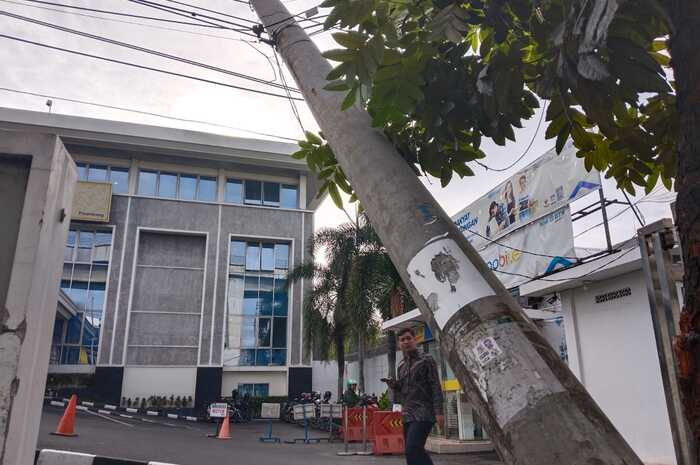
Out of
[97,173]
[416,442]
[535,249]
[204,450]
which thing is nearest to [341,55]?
[416,442]

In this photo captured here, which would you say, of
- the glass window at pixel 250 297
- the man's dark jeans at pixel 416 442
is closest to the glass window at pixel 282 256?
the glass window at pixel 250 297

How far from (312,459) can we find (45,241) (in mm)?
8910

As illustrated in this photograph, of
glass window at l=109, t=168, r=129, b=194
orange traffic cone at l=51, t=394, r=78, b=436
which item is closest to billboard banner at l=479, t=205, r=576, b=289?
orange traffic cone at l=51, t=394, r=78, b=436

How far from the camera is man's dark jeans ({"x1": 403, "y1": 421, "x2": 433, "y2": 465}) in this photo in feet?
15.3

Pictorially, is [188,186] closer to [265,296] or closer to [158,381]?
[265,296]

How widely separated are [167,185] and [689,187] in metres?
29.0

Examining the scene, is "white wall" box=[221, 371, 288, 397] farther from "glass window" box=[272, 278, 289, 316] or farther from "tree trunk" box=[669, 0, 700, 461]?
"tree trunk" box=[669, 0, 700, 461]

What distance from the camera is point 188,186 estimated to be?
2833 centimetres

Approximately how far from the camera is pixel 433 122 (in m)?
1.96

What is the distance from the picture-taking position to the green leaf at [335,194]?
2863 millimetres

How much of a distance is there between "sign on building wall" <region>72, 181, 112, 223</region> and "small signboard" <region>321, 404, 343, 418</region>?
15827mm

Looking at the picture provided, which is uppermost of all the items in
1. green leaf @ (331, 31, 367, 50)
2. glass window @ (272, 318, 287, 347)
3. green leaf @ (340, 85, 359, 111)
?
glass window @ (272, 318, 287, 347)

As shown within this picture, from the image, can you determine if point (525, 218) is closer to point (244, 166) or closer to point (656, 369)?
point (656, 369)

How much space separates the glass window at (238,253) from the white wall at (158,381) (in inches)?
227
